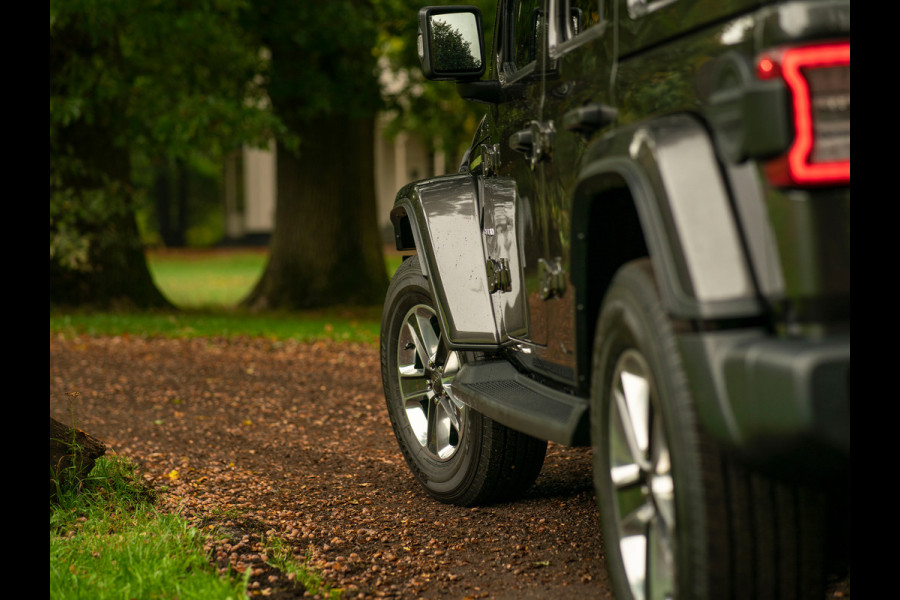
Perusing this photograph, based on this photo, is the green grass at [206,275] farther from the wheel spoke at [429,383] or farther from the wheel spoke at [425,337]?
the wheel spoke at [425,337]

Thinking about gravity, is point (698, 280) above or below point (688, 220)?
below

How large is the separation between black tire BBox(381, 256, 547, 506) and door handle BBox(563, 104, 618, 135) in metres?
1.51

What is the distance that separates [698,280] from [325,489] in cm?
315

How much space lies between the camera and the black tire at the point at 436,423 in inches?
173

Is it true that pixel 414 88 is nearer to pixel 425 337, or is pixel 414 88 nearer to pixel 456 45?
pixel 425 337

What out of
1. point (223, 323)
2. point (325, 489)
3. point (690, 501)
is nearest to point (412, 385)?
point (325, 489)

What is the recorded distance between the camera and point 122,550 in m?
3.69

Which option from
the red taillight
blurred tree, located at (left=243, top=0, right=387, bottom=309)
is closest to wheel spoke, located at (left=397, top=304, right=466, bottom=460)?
the red taillight

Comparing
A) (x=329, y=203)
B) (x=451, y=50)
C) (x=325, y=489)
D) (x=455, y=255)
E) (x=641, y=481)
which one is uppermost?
(x=329, y=203)

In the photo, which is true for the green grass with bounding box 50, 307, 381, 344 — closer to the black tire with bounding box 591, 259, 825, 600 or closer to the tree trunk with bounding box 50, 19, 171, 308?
the tree trunk with bounding box 50, 19, 171, 308

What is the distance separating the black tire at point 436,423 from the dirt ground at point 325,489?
0.14 m

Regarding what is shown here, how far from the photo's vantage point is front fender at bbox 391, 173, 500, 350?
169 inches

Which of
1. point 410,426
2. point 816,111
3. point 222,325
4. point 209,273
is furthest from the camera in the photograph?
point 209,273

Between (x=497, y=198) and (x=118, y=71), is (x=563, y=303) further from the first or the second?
(x=118, y=71)
